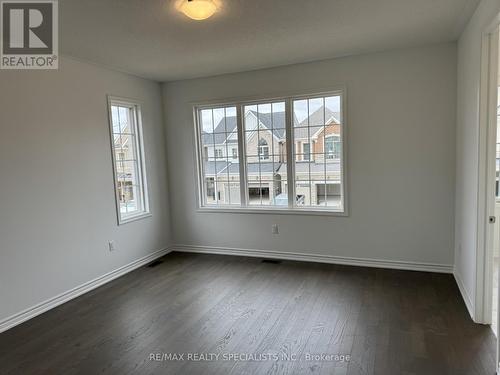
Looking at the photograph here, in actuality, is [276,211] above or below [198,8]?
below

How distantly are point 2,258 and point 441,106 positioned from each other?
4.50 metres

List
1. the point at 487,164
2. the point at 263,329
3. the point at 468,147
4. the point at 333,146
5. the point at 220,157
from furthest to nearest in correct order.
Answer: the point at 220,157 < the point at 333,146 < the point at 468,147 < the point at 263,329 < the point at 487,164

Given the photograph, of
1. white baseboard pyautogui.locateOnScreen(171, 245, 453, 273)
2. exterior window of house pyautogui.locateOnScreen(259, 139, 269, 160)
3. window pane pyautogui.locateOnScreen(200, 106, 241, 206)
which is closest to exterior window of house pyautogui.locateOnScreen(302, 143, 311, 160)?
exterior window of house pyautogui.locateOnScreen(259, 139, 269, 160)

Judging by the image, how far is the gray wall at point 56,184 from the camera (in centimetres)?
305

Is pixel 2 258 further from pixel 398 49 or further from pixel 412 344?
pixel 398 49

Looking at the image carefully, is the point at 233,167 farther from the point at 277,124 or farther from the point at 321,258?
the point at 321,258

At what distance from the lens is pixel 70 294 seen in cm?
360

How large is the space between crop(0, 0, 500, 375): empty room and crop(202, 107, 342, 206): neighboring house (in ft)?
0.09

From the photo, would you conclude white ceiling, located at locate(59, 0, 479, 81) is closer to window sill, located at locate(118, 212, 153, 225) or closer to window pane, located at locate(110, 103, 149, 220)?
window pane, located at locate(110, 103, 149, 220)

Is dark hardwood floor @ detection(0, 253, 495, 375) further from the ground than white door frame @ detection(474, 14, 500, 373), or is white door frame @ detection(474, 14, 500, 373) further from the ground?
white door frame @ detection(474, 14, 500, 373)

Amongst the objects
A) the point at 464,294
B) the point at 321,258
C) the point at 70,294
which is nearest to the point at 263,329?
the point at 321,258

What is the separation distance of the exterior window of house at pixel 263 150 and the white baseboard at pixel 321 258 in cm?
129

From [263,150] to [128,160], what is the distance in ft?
5.88

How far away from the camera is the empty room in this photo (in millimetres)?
2559
